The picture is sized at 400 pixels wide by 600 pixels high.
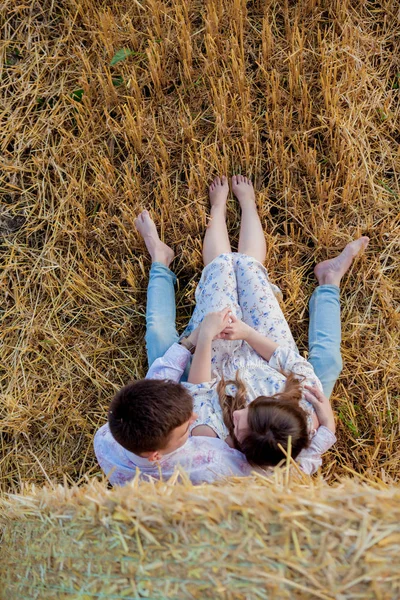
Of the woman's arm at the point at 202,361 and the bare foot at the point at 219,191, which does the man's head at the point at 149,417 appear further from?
the bare foot at the point at 219,191

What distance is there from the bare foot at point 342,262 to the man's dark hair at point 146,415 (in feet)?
3.89

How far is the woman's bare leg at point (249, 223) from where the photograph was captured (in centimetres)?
300

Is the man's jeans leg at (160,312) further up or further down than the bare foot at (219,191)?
further down

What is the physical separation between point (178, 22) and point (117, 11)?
0.42m

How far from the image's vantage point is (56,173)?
3256 millimetres

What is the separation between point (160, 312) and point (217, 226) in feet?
1.88

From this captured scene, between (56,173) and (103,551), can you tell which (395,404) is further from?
(56,173)

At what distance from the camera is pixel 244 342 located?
2.85 metres

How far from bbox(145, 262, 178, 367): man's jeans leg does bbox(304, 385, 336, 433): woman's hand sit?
0.73 metres

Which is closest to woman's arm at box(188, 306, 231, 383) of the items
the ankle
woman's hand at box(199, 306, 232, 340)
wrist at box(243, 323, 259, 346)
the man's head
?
woman's hand at box(199, 306, 232, 340)

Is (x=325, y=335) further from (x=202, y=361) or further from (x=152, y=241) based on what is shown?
(x=152, y=241)

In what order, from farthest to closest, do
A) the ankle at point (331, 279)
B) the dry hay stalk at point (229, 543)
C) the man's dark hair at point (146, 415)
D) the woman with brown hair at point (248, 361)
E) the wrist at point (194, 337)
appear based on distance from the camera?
the ankle at point (331, 279) < the wrist at point (194, 337) < the woman with brown hair at point (248, 361) < the man's dark hair at point (146, 415) < the dry hay stalk at point (229, 543)

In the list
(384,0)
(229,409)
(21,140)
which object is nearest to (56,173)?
(21,140)

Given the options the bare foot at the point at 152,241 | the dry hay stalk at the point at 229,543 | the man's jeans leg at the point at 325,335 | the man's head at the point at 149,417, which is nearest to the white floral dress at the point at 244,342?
the man's jeans leg at the point at 325,335
